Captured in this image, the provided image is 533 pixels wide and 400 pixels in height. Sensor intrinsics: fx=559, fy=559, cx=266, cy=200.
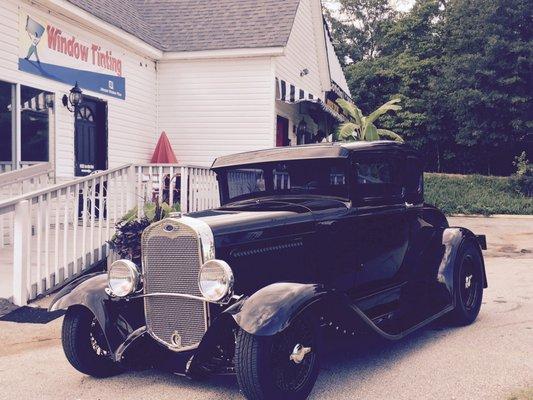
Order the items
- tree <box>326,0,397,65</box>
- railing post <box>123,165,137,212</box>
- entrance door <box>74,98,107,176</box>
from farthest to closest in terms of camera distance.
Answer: tree <box>326,0,397,65</box>
entrance door <box>74,98,107,176</box>
railing post <box>123,165,137,212</box>

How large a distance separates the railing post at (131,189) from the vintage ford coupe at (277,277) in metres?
3.10

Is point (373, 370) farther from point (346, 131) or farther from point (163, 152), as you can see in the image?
point (346, 131)

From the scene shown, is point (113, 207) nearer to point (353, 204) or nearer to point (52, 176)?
point (52, 176)

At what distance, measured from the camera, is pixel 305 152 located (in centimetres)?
449

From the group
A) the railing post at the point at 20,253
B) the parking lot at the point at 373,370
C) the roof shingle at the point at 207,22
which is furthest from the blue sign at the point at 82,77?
the parking lot at the point at 373,370

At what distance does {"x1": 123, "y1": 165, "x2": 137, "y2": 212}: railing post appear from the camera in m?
7.67

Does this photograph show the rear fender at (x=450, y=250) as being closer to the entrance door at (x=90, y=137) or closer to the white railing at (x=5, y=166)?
the white railing at (x=5, y=166)

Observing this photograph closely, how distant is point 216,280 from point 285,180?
1.46m

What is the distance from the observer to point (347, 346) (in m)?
4.61

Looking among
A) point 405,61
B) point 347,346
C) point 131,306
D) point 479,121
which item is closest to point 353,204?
point 347,346

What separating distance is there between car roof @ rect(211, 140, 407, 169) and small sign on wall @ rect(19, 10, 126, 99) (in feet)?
20.1

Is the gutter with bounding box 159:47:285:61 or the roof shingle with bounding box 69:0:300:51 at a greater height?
the roof shingle with bounding box 69:0:300:51

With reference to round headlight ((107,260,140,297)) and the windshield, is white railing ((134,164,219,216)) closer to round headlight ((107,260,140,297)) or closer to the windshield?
the windshield

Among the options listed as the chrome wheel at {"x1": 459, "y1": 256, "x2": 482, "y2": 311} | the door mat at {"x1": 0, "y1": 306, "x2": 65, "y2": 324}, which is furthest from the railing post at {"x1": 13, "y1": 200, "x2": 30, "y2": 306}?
the chrome wheel at {"x1": 459, "y1": 256, "x2": 482, "y2": 311}
